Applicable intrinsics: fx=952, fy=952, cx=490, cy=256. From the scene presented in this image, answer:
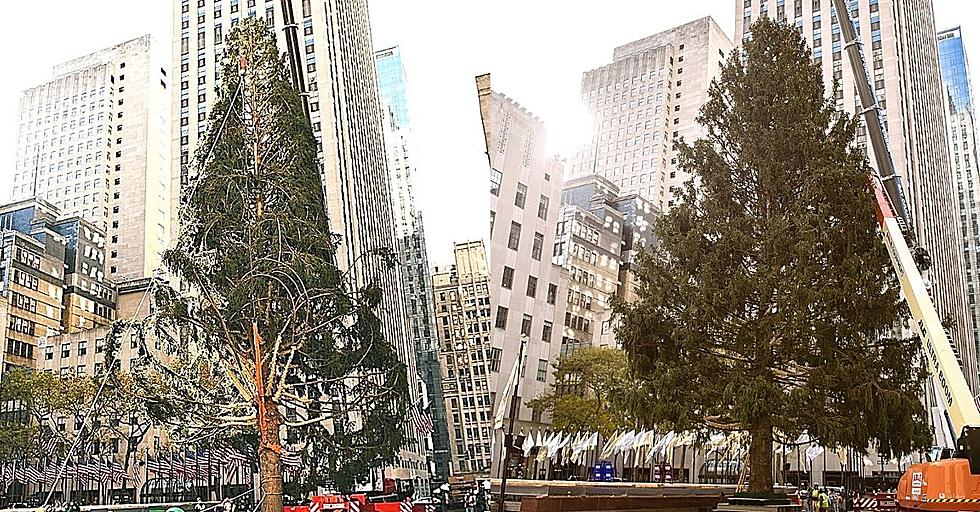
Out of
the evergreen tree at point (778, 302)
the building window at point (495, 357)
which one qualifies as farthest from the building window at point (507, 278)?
the evergreen tree at point (778, 302)

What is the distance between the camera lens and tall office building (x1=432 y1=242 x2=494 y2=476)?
15.3 feet

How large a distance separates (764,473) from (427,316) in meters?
2.72

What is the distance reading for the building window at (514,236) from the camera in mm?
4352

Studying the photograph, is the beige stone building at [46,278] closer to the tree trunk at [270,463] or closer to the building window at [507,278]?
the tree trunk at [270,463]

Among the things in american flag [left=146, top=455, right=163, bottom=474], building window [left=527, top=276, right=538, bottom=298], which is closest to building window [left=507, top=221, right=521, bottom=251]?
building window [left=527, top=276, right=538, bottom=298]

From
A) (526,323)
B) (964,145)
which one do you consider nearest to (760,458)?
(526,323)

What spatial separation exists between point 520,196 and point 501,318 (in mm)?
594

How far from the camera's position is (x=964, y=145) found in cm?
2203

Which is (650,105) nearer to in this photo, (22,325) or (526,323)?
(526,323)

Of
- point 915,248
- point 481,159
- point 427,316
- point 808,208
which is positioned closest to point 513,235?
point 481,159

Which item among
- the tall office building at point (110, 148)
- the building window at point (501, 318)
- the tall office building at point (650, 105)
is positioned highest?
the tall office building at point (650, 105)

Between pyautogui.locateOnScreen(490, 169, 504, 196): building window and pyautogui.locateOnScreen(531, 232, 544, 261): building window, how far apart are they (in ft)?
4.80

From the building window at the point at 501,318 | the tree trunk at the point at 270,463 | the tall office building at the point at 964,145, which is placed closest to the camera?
the building window at the point at 501,318

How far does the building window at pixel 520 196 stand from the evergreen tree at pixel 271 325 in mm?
815
